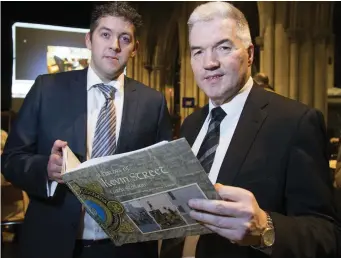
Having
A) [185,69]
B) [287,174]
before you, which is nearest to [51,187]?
[287,174]

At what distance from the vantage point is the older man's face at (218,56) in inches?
49.9

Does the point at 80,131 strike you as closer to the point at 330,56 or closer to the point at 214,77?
the point at 214,77

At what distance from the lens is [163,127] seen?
189 centimetres

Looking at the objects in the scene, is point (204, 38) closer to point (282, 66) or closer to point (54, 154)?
point (54, 154)

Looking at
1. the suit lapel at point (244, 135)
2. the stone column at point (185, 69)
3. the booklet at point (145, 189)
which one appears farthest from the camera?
the stone column at point (185, 69)

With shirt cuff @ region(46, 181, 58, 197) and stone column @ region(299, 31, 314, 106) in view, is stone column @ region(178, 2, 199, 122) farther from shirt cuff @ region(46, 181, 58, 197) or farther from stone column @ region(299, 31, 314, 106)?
shirt cuff @ region(46, 181, 58, 197)

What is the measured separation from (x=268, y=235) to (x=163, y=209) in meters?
0.25

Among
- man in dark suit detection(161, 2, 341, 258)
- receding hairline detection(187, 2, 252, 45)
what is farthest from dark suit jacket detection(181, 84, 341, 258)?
receding hairline detection(187, 2, 252, 45)

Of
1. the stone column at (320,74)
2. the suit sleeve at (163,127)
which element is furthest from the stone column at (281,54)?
the suit sleeve at (163,127)

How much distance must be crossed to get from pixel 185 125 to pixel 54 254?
69 centimetres

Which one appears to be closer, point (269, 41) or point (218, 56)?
point (218, 56)

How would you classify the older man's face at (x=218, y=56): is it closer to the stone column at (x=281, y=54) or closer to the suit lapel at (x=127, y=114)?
the suit lapel at (x=127, y=114)

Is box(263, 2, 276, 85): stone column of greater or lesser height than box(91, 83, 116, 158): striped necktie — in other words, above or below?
above

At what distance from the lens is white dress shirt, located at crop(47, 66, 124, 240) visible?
5.51 feet
